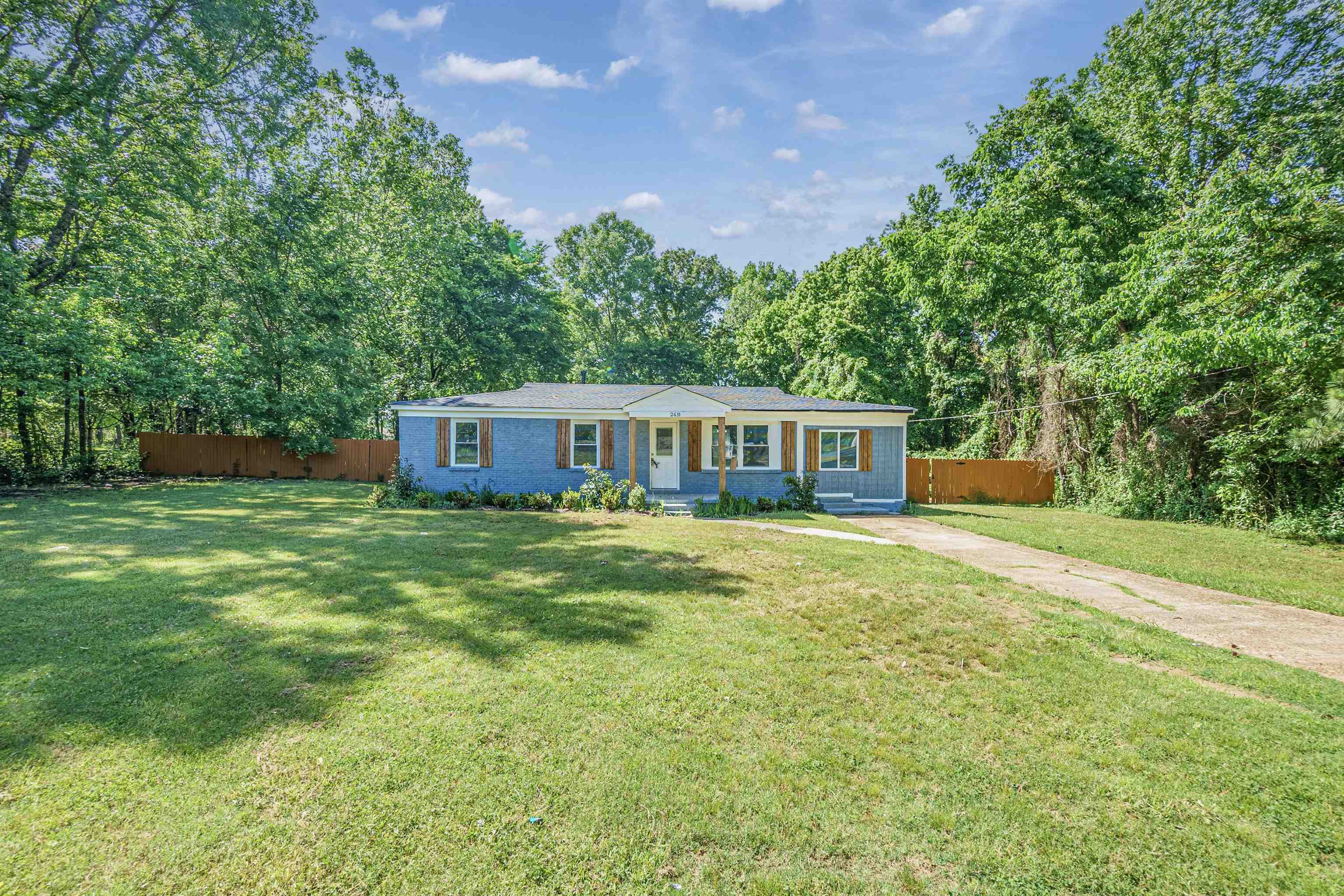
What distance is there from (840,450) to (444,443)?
11.3 meters

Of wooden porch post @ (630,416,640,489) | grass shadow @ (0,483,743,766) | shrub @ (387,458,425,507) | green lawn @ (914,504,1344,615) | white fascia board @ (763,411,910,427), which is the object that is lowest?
green lawn @ (914,504,1344,615)

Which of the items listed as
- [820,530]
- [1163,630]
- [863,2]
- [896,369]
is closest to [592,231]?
[896,369]

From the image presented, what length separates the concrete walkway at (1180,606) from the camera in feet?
15.8

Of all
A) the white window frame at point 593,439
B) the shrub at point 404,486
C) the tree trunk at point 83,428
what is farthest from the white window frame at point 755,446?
the tree trunk at point 83,428

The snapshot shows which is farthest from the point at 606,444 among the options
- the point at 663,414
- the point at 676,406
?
the point at 676,406

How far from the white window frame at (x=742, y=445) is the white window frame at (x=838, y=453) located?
115cm

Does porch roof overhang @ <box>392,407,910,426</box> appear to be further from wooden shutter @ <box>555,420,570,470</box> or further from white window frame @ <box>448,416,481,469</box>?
wooden shutter @ <box>555,420,570,470</box>

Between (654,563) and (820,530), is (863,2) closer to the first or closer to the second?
(820,530)

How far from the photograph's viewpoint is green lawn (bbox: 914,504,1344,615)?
270 inches

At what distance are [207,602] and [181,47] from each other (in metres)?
18.7

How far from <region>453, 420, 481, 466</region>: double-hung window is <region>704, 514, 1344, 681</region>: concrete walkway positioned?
32.9 ft

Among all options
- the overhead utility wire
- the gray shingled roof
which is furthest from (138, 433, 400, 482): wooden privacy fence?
the overhead utility wire

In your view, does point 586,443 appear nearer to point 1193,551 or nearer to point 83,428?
point 1193,551

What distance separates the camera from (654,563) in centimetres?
730
